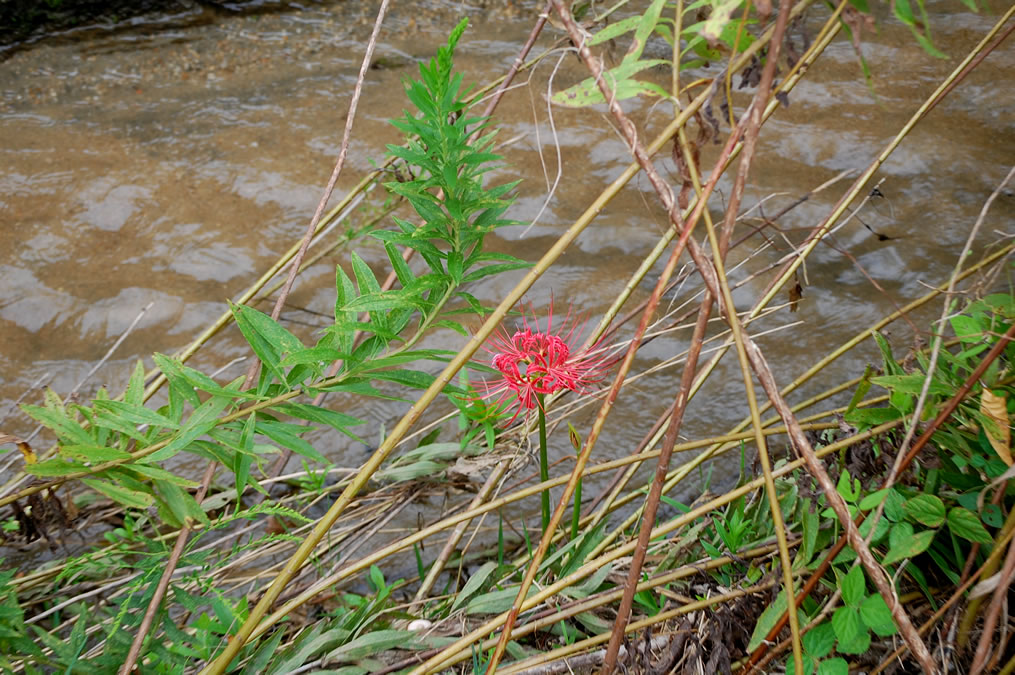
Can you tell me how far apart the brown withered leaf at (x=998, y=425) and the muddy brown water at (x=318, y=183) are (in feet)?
3.83

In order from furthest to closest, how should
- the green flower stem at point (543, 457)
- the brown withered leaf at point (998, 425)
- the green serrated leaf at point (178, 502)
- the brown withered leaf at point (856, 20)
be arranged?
the green flower stem at point (543, 457), the green serrated leaf at point (178, 502), the brown withered leaf at point (998, 425), the brown withered leaf at point (856, 20)

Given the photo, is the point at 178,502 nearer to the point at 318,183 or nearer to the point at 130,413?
the point at 130,413

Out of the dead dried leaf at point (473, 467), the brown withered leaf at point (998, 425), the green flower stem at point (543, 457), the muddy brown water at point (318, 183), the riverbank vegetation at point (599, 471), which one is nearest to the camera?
the riverbank vegetation at point (599, 471)

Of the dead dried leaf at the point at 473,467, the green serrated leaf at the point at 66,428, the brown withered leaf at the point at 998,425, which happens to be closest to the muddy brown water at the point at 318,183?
the dead dried leaf at the point at 473,467

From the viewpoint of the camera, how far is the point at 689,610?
1.37 m

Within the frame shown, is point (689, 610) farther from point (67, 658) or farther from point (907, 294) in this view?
point (907, 294)

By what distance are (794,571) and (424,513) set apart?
1.05 meters

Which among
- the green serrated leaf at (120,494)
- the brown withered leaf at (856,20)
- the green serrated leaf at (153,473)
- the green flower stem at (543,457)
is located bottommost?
the green flower stem at (543,457)

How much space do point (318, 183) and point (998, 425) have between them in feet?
8.74

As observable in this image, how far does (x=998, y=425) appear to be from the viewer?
112 cm

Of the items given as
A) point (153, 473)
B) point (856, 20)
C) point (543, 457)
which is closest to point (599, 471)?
point (543, 457)

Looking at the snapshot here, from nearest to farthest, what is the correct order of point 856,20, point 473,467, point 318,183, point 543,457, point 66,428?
1. point 856,20
2. point 66,428
3. point 543,457
4. point 473,467
5. point 318,183

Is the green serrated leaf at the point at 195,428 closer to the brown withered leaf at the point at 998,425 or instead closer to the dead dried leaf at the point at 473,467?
the dead dried leaf at the point at 473,467

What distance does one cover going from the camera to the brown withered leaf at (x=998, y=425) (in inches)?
43.9
